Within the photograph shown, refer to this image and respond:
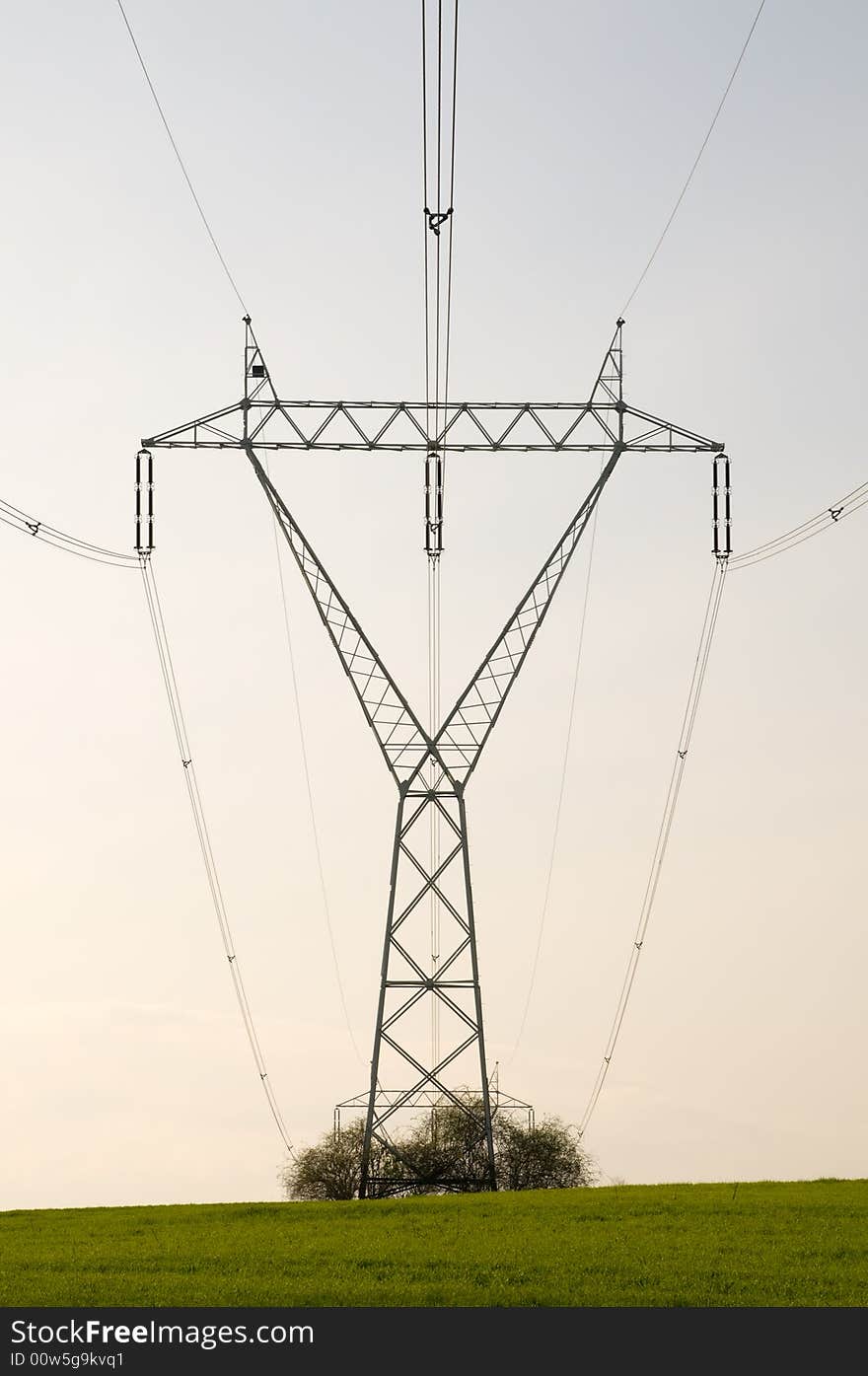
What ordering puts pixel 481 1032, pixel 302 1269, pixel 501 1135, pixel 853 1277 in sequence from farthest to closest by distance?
pixel 501 1135, pixel 481 1032, pixel 302 1269, pixel 853 1277

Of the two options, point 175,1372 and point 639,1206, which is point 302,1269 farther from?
point 639,1206

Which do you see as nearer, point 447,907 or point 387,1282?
point 387,1282

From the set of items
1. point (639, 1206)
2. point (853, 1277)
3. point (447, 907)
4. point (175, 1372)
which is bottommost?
point (175, 1372)

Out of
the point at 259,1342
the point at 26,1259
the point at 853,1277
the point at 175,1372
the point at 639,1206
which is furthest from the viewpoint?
the point at 639,1206

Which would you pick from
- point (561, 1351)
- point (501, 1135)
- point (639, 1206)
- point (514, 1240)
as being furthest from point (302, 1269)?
point (501, 1135)

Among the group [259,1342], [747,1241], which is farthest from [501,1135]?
[259,1342]

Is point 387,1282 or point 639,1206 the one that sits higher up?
point 639,1206
